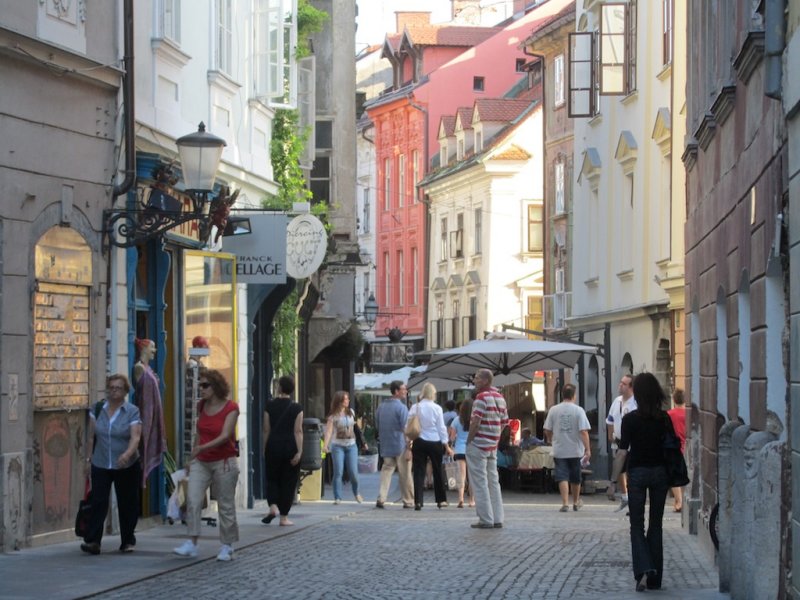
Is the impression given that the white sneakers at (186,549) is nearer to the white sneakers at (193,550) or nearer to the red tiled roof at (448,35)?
the white sneakers at (193,550)

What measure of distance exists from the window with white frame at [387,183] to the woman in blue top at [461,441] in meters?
45.3

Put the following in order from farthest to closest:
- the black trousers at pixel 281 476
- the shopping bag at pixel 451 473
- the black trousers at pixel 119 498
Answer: the shopping bag at pixel 451 473, the black trousers at pixel 281 476, the black trousers at pixel 119 498

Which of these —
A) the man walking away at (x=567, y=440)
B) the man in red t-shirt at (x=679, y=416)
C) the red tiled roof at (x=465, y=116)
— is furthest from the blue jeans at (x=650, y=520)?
the red tiled roof at (x=465, y=116)

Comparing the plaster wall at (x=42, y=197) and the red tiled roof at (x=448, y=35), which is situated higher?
the red tiled roof at (x=448, y=35)

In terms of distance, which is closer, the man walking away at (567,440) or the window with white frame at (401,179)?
the man walking away at (567,440)

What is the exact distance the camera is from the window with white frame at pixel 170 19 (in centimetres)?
1894

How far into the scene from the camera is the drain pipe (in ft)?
55.3

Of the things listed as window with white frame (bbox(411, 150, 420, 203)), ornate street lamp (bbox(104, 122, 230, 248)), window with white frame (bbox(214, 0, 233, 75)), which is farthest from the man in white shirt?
window with white frame (bbox(411, 150, 420, 203))

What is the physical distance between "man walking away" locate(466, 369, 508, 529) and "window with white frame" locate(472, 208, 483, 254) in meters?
43.0

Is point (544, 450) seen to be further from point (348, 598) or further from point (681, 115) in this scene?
point (348, 598)

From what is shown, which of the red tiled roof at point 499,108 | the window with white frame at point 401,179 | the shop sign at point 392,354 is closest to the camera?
the shop sign at point 392,354

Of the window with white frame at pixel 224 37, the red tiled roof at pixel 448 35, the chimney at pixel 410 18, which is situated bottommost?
the window with white frame at pixel 224 37

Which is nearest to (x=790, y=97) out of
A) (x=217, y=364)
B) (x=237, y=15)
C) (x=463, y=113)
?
(x=217, y=364)

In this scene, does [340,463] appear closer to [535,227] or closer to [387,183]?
[535,227]
